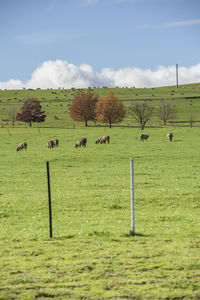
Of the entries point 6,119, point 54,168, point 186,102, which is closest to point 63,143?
point 54,168

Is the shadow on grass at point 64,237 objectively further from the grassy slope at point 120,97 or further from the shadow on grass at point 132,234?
the grassy slope at point 120,97

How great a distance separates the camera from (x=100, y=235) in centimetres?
1191

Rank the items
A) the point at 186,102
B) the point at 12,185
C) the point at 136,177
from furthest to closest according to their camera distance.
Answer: the point at 186,102, the point at 136,177, the point at 12,185

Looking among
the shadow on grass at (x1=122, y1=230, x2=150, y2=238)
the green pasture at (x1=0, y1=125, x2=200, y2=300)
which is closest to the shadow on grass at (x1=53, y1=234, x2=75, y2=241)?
the green pasture at (x1=0, y1=125, x2=200, y2=300)

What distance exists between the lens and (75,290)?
7531 millimetres

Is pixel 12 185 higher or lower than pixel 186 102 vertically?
lower

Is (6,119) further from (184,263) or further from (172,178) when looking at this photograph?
(184,263)

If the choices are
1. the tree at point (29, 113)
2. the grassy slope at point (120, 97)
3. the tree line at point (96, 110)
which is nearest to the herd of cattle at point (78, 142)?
the tree line at point (96, 110)

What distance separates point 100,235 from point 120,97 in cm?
14720

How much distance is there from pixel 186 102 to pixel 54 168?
111 meters

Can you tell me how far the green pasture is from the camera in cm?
777

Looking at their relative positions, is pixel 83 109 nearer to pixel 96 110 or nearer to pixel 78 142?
pixel 96 110

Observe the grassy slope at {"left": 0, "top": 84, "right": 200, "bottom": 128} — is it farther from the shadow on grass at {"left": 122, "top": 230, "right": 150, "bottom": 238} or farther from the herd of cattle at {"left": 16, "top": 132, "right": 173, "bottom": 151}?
the shadow on grass at {"left": 122, "top": 230, "right": 150, "bottom": 238}

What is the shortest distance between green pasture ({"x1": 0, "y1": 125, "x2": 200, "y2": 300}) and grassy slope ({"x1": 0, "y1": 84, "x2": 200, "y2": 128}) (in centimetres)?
8029
